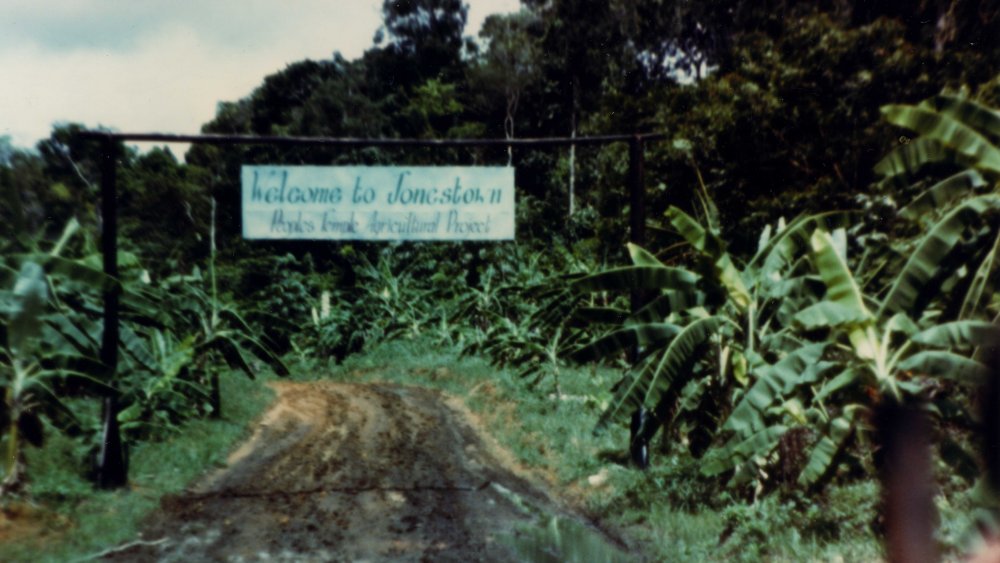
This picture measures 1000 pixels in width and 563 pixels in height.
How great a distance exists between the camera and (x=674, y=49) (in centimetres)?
2444

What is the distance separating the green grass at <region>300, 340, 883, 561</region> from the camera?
6180 millimetres

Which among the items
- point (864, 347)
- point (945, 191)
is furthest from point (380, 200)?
point (945, 191)

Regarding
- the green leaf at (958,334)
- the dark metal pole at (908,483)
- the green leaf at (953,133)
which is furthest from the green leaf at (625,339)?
the dark metal pole at (908,483)

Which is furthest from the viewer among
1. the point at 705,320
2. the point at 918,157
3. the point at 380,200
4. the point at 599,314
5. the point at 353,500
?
the point at 380,200

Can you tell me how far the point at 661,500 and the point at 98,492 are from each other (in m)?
4.96

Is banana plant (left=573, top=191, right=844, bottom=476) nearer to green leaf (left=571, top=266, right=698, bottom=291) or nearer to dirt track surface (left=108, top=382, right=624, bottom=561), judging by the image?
green leaf (left=571, top=266, right=698, bottom=291)

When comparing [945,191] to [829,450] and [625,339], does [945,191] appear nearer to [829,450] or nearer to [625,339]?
[829,450]

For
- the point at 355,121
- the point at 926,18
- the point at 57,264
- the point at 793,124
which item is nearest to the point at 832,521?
the point at 57,264

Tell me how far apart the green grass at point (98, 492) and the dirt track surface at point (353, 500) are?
0.21m

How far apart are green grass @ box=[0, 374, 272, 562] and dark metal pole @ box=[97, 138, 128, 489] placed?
0.20 meters

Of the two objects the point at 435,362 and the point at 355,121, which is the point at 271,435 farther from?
the point at 355,121

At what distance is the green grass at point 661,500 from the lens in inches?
243

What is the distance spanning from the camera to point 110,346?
27.9 feet

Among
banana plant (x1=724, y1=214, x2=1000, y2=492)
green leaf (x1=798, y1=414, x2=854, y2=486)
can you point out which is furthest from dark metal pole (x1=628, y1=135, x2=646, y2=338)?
green leaf (x1=798, y1=414, x2=854, y2=486)
